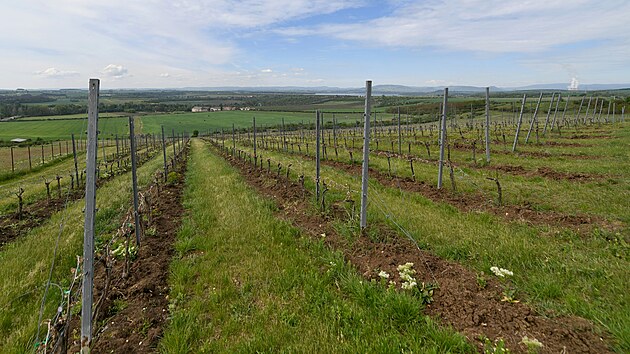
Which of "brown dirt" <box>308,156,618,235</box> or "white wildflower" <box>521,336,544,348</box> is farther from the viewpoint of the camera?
"brown dirt" <box>308,156,618,235</box>

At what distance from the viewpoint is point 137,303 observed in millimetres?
4488

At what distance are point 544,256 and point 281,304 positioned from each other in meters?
4.26

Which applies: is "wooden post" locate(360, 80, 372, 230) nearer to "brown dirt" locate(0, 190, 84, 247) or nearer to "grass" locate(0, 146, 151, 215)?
"brown dirt" locate(0, 190, 84, 247)

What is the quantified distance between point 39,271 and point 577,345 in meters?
7.75

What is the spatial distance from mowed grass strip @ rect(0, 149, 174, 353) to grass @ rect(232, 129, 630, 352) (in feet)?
18.5

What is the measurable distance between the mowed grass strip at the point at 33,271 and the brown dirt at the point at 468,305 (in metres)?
4.24

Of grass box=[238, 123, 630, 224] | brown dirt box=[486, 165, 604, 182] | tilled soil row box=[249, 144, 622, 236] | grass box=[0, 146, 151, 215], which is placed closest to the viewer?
tilled soil row box=[249, 144, 622, 236]

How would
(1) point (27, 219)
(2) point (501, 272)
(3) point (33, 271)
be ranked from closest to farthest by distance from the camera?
1. (2) point (501, 272)
2. (3) point (33, 271)
3. (1) point (27, 219)

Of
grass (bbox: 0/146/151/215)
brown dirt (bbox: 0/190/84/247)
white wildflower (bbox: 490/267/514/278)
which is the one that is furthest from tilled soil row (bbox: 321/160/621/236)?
grass (bbox: 0/146/151/215)

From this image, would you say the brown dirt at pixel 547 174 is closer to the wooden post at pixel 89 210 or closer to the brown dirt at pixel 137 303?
the brown dirt at pixel 137 303

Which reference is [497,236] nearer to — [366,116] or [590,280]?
[590,280]

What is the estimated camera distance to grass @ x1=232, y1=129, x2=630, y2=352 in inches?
154

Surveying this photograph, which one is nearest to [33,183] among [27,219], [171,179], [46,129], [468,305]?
[171,179]

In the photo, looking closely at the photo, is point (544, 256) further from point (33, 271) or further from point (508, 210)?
point (33, 271)
